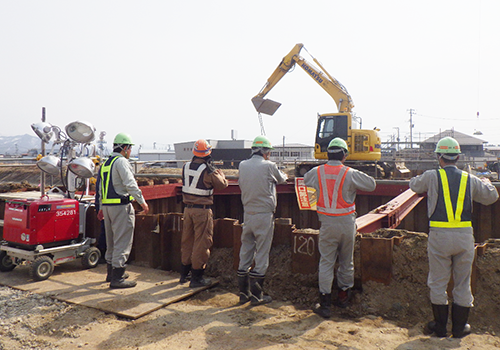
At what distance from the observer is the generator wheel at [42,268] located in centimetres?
518

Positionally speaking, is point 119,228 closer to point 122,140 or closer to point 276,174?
point 122,140

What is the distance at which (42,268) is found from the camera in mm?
5277

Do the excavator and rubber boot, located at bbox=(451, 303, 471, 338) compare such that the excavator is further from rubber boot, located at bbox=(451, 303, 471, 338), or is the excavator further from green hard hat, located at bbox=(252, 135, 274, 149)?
rubber boot, located at bbox=(451, 303, 471, 338)

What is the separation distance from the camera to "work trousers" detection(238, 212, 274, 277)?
475 cm

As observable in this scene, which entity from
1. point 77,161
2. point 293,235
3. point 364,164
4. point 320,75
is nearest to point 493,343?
point 293,235

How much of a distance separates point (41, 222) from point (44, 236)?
205 mm

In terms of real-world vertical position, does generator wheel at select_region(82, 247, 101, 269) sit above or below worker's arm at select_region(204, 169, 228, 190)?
below

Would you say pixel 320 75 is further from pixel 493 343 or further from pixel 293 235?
pixel 493 343

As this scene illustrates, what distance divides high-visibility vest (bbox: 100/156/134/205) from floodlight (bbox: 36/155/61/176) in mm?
1180

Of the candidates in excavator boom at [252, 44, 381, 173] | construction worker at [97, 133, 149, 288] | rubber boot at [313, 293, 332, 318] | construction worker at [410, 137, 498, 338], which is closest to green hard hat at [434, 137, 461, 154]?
construction worker at [410, 137, 498, 338]

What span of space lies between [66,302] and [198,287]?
154cm

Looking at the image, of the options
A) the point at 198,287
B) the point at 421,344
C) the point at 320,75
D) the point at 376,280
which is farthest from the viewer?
the point at 320,75

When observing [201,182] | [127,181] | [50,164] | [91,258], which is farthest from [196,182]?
[50,164]

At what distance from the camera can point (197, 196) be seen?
520cm
